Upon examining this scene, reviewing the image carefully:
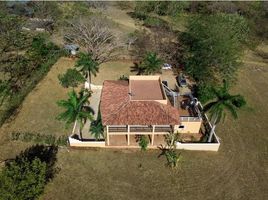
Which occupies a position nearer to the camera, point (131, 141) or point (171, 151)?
point (171, 151)

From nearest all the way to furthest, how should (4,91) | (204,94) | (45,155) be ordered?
(45,155)
(204,94)
(4,91)

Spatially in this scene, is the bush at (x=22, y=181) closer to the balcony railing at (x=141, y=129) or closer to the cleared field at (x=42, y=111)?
the cleared field at (x=42, y=111)

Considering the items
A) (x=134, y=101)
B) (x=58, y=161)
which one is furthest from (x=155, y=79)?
(x=58, y=161)

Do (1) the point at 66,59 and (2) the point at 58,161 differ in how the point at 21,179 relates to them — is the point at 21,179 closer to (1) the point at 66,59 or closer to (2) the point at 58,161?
(2) the point at 58,161

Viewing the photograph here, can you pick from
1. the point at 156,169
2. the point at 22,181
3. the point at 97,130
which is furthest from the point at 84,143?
the point at 22,181

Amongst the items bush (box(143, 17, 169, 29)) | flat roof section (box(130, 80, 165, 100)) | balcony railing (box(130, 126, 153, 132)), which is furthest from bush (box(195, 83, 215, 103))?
bush (box(143, 17, 169, 29))

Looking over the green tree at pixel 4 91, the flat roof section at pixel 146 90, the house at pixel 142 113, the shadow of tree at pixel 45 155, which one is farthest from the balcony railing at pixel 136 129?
the green tree at pixel 4 91

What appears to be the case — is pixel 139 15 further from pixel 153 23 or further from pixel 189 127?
pixel 189 127
